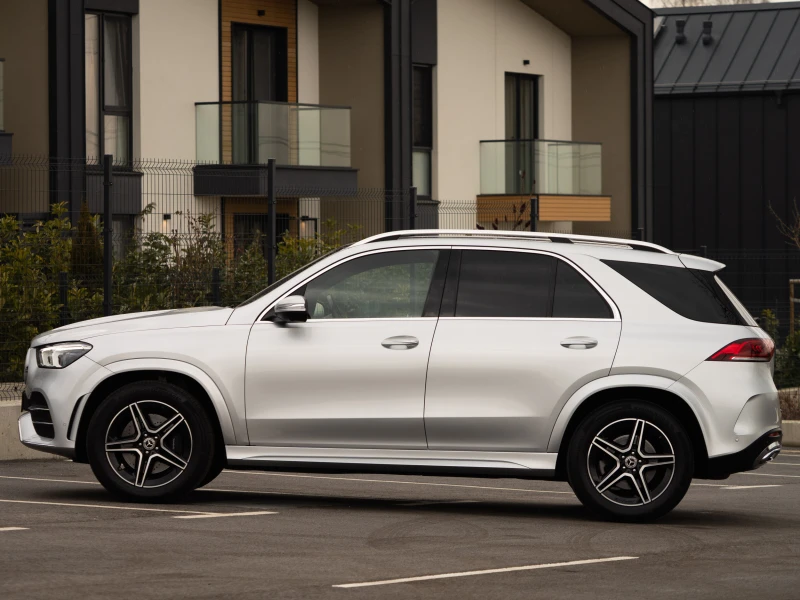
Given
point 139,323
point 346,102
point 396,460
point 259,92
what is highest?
point 259,92

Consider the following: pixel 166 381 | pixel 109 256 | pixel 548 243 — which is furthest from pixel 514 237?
pixel 109 256

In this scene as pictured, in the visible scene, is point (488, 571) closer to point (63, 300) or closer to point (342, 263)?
point (342, 263)

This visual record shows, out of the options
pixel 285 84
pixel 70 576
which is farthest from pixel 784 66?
pixel 70 576

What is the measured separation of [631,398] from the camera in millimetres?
10000

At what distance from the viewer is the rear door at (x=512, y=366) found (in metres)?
9.93

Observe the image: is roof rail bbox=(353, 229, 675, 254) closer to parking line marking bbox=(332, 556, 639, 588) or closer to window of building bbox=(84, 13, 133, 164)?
parking line marking bbox=(332, 556, 639, 588)

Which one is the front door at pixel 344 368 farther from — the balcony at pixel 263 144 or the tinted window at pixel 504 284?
the balcony at pixel 263 144

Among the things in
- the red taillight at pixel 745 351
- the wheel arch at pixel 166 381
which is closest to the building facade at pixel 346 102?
the wheel arch at pixel 166 381

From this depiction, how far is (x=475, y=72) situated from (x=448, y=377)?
77.6ft

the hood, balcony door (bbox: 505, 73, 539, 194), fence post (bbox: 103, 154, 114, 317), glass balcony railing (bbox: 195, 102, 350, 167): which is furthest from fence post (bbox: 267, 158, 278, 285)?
balcony door (bbox: 505, 73, 539, 194)

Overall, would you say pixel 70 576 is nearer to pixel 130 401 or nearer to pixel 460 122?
pixel 130 401

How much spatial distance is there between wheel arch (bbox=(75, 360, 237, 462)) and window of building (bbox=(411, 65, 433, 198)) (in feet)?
70.2

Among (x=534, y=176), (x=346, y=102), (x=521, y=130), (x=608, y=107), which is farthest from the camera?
(x=608, y=107)

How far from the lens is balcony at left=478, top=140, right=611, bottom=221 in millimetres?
33000
